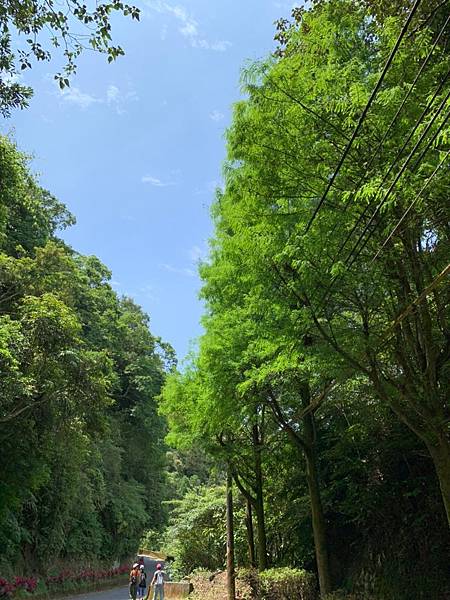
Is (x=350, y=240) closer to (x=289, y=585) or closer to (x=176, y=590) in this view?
(x=289, y=585)

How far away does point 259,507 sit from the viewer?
48.0 ft

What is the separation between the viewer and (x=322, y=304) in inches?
261

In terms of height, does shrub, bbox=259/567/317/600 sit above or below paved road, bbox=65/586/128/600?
above

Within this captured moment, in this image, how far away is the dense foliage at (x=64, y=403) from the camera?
53.1ft

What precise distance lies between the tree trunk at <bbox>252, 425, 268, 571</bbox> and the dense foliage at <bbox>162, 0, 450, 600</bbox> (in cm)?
381

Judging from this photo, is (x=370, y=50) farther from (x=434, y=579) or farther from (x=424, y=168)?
(x=434, y=579)

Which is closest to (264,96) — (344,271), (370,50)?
(370,50)

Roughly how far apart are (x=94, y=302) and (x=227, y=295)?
2376cm

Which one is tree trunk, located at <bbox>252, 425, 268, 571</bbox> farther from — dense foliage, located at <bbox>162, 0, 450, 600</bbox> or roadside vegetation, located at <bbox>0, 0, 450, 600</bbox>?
dense foliage, located at <bbox>162, 0, 450, 600</bbox>

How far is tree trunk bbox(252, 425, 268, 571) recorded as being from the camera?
46.3 ft

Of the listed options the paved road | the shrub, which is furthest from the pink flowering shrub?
the shrub

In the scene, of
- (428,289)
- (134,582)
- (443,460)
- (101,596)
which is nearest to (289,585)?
(443,460)

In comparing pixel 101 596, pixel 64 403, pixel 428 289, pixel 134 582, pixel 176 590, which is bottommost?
pixel 101 596

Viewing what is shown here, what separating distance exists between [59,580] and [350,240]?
2407 centimetres
